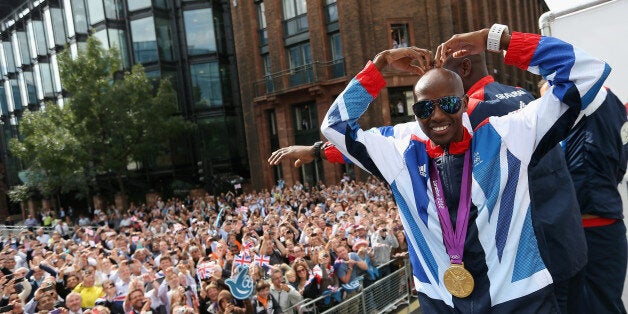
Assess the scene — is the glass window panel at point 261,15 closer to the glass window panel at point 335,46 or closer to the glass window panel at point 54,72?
the glass window panel at point 335,46

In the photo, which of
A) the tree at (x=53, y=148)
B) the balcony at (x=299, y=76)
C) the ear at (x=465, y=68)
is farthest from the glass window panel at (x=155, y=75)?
the ear at (x=465, y=68)

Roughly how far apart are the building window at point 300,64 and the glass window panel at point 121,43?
42.2 feet

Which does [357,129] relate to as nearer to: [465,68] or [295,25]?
[465,68]

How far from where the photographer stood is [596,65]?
6.86ft

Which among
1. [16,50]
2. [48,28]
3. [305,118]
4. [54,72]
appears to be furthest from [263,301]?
[16,50]

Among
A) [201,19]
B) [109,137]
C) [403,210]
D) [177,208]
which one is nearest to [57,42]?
[201,19]

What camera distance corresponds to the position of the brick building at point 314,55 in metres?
26.6

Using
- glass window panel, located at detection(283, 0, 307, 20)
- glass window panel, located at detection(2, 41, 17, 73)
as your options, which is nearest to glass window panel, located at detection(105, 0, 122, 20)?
glass window panel, located at detection(283, 0, 307, 20)

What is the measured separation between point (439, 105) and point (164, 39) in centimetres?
3539

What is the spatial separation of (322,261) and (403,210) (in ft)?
18.2

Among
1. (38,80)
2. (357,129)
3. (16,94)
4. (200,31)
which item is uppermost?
(200,31)

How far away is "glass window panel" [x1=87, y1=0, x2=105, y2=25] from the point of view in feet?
110

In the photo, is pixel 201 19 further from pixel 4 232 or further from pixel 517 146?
pixel 517 146

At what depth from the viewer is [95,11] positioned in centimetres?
3397
